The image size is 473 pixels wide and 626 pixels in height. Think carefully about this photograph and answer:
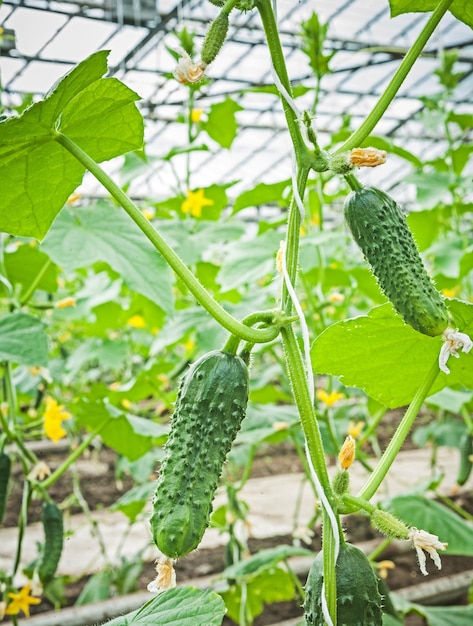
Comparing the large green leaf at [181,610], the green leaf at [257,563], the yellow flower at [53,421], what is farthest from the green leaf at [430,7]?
the yellow flower at [53,421]

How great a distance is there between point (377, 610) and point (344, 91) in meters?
12.2

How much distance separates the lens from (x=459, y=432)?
11.9 ft

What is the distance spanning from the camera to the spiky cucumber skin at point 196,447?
0.72 m

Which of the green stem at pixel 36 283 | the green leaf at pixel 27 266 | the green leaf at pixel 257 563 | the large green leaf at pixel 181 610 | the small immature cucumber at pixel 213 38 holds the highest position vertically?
the green leaf at pixel 27 266

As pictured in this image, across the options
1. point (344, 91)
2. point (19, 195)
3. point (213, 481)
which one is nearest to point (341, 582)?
point (213, 481)

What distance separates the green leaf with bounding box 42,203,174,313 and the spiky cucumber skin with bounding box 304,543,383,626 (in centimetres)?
97

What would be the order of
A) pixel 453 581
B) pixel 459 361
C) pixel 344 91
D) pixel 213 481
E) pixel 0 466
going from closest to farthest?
pixel 213 481 < pixel 459 361 < pixel 0 466 < pixel 453 581 < pixel 344 91

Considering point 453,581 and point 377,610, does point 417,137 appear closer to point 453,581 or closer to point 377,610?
point 453,581

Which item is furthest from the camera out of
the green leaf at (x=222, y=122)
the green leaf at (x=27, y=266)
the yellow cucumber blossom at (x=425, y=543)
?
the green leaf at (x=222, y=122)

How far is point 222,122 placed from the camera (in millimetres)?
2562

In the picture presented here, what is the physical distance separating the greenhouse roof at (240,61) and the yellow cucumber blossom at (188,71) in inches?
214

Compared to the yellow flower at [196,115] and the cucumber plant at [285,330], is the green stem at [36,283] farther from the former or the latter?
the cucumber plant at [285,330]

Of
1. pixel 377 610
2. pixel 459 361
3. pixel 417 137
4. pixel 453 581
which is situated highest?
pixel 417 137

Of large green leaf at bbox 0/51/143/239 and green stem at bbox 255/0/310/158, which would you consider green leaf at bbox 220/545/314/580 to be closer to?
large green leaf at bbox 0/51/143/239
